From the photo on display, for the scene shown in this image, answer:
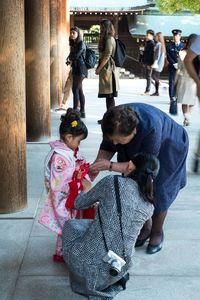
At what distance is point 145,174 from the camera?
2941mm

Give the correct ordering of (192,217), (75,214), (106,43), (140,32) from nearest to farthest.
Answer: (75,214), (192,217), (106,43), (140,32)

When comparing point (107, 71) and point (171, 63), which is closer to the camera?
point (107, 71)

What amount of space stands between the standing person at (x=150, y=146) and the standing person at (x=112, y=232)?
0.23 meters

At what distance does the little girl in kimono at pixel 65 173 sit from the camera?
3.54m

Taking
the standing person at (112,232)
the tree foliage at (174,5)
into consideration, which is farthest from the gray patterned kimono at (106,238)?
the tree foliage at (174,5)

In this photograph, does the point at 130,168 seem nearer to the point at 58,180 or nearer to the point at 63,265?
the point at 58,180

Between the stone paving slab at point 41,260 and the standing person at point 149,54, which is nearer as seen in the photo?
the stone paving slab at point 41,260

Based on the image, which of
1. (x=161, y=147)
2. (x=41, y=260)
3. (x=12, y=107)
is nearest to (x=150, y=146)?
(x=161, y=147)

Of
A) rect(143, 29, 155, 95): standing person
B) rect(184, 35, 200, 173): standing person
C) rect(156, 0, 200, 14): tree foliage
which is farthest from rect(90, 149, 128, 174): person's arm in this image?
rect(156, 0, 200, 14): tree foliage

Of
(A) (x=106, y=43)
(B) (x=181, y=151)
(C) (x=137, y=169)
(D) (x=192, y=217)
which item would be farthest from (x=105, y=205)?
(A) (x=106, y=43)

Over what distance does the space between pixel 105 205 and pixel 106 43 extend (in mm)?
5789

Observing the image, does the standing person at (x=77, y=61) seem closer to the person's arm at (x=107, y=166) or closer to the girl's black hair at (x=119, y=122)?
the person's arm at (x=107, y=166)

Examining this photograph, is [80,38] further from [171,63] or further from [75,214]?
[75,214]

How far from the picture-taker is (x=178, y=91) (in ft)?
29.2
